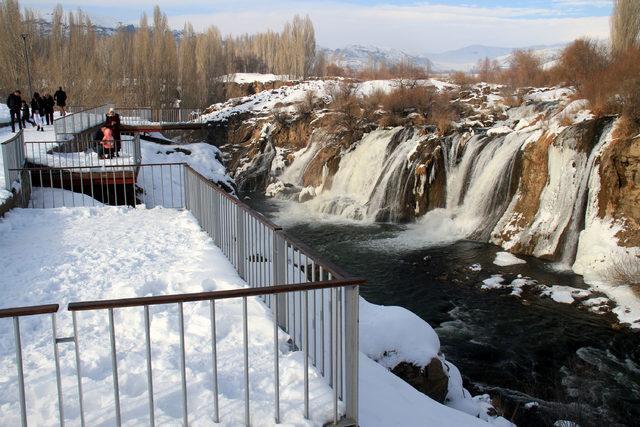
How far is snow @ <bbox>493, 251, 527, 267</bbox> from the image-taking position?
729 inches

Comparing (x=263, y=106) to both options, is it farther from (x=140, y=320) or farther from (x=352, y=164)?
(x=140, y=320)

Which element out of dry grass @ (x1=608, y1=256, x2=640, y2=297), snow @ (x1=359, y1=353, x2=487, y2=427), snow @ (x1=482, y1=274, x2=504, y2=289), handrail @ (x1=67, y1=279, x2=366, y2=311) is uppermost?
handrail @ (x1=67, y1=279, x2=366, y2=311)

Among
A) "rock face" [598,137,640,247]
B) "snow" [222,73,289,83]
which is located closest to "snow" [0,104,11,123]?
"rock face" [598,137,640,247]

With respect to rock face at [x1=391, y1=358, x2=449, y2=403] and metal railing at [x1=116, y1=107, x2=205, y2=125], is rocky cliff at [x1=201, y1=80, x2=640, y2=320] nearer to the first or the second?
metal railing at [x1=116, y1=107, x2=205, y2=125]

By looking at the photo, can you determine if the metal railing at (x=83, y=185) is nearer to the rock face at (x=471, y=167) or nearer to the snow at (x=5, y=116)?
the rock face at (x=471, y=167)

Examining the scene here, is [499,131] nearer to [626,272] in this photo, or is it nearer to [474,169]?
[474,169]

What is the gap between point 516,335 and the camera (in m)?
13.5

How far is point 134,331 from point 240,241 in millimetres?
2159

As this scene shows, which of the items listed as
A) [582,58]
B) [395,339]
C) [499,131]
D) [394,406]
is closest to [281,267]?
[394,406]

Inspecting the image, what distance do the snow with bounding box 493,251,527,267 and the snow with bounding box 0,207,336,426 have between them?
11304 mm

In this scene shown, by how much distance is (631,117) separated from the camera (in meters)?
19.2

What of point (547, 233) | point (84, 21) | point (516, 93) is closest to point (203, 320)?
point (547, 233)

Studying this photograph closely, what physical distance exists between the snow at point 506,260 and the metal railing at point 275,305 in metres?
11.2

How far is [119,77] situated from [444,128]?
1691 inches
